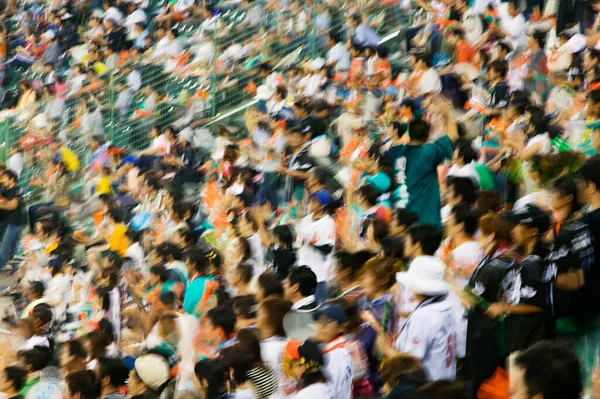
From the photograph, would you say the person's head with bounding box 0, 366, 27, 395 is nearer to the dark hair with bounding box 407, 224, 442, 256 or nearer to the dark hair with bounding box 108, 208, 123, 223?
the dark hair with bounding box 407, 224, 442, 256

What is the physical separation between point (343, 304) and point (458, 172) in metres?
3.13

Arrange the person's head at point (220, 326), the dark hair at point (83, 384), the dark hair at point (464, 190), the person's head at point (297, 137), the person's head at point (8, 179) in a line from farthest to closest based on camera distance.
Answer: the person's head at point (8, 179) < the person's head at point (297, 137) < the dark hair at point (464, 190) < the person's head at point (220, 326) < the dark hair at point (83, 384)

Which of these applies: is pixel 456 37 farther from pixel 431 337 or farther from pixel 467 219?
pixel 431 337

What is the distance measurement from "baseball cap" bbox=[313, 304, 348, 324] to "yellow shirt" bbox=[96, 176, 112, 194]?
861cm

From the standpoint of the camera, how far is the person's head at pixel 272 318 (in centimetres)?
589

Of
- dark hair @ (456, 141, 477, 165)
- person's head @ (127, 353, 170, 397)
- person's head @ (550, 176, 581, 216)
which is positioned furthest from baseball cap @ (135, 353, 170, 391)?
dark hair @ (456, 141, 477, 165)

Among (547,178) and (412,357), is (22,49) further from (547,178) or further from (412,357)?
(412,357)

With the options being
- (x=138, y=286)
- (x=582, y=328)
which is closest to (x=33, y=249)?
(x=138, y=286)

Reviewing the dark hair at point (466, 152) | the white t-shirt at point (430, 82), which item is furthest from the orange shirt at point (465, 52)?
the dark hair at point (466, 152)

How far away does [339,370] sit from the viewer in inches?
205

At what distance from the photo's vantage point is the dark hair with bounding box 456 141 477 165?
877 centimetres

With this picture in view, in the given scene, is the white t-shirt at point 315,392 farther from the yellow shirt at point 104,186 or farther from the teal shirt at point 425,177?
the yellow shirt at point 104,186

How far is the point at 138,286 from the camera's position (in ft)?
28.9

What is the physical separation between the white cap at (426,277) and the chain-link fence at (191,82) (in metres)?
8.74
